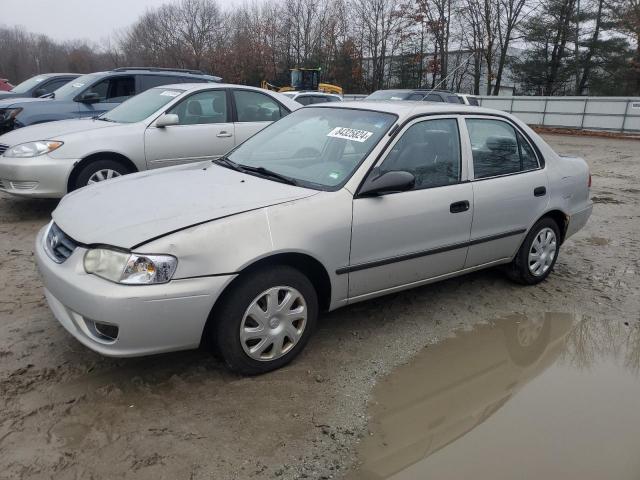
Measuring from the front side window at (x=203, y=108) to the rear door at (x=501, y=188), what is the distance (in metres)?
3.85

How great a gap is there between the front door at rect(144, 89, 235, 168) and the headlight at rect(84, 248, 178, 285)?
3932mm

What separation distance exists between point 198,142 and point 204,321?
4.28 m

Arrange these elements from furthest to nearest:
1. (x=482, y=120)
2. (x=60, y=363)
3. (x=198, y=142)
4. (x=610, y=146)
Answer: (x=610, y=146) → (x=198, y=142) → (x=482, y=120) → (x=60, y=363)

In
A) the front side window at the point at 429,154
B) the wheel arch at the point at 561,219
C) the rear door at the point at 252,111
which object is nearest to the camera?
the front side window at the point at 429,154

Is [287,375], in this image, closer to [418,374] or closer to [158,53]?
[418,374]

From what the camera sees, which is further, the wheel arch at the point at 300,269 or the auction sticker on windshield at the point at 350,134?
the auction sticker on windshield at the point at 350,134

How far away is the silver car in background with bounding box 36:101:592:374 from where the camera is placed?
2676 millimetres

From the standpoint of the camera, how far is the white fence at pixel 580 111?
73.4 feet

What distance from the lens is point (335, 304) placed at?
3361 mm

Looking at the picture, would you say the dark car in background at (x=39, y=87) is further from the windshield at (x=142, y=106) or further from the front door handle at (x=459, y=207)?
the front door handle at (x=459, y=207)

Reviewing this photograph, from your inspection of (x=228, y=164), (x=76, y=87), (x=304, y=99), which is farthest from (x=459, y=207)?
(x=304, y=99)

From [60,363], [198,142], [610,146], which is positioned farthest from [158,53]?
[60,363]

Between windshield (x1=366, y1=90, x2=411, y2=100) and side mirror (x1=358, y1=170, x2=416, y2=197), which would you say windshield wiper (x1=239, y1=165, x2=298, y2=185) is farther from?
windshield (x1=366, y1=90, x2=411, y2=100)

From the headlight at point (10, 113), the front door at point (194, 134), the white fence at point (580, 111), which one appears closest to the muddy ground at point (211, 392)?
the front door at point (194, 134)
